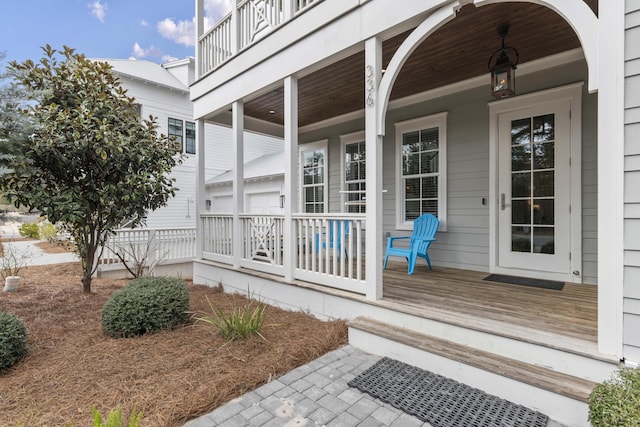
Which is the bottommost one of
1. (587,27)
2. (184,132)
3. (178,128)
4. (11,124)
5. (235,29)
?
(11,124)

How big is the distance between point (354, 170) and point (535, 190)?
2937 mm

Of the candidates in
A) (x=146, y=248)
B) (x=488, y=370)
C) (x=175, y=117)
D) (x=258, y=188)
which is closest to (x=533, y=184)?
(x=488, y=370)

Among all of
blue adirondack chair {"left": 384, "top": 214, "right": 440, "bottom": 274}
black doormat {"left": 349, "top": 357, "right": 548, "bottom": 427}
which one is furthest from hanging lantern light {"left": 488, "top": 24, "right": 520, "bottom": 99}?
black doormat {"left": 349, "top": 357, "right": 548, "bottom": 427}

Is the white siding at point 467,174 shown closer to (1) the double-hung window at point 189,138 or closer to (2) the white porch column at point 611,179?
(2) the white porch column at point 611,179

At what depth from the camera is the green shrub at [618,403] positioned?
1.35m

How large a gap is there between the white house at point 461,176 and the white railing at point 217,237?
4 centimetres

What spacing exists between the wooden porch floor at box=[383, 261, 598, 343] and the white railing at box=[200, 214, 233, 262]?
2578mm

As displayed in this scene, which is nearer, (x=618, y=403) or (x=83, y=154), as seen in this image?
(x=618, y=403)

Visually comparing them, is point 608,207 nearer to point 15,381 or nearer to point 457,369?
point 457,369

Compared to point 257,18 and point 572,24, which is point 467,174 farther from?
point 257,18

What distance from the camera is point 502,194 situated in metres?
4.16

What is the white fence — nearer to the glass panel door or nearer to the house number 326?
the house number 326

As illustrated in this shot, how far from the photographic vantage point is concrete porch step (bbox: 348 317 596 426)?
5.93 ft

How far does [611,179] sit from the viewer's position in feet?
6.06
